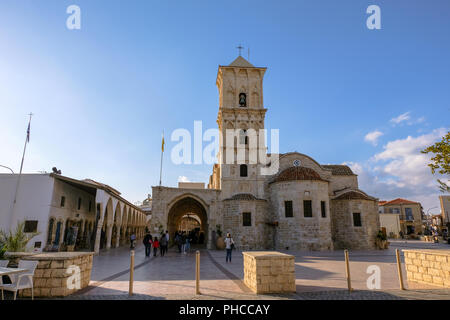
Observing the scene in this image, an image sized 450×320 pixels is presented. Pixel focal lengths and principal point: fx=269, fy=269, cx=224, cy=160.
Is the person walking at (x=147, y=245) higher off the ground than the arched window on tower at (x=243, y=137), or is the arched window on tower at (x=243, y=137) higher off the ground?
the arched window on tower at (x=243, y=137)

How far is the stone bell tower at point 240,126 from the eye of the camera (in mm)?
26359

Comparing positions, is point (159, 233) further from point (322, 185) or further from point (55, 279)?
point (55, 279)

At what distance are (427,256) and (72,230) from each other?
22.5 m

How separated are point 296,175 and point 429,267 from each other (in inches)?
621

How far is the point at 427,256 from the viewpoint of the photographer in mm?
8305

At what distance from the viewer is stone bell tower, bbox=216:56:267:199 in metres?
26.4

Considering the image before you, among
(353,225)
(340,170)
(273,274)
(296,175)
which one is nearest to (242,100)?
(296,175)

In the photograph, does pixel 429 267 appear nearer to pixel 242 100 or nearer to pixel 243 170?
pixel 243 170

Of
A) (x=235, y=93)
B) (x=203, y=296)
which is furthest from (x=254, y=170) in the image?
(x=203, y=296)

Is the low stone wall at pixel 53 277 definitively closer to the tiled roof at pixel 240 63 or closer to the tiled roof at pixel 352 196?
the tiled roof at pixel 352 196

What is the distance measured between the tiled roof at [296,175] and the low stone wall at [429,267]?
14.6 meters

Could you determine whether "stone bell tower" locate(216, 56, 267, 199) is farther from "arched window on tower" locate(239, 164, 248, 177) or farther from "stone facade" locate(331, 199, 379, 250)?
"stone facade" locate(331, 199, 379, 250)

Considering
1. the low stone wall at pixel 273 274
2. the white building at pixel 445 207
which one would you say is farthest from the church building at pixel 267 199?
the white building at pixel 445 207
